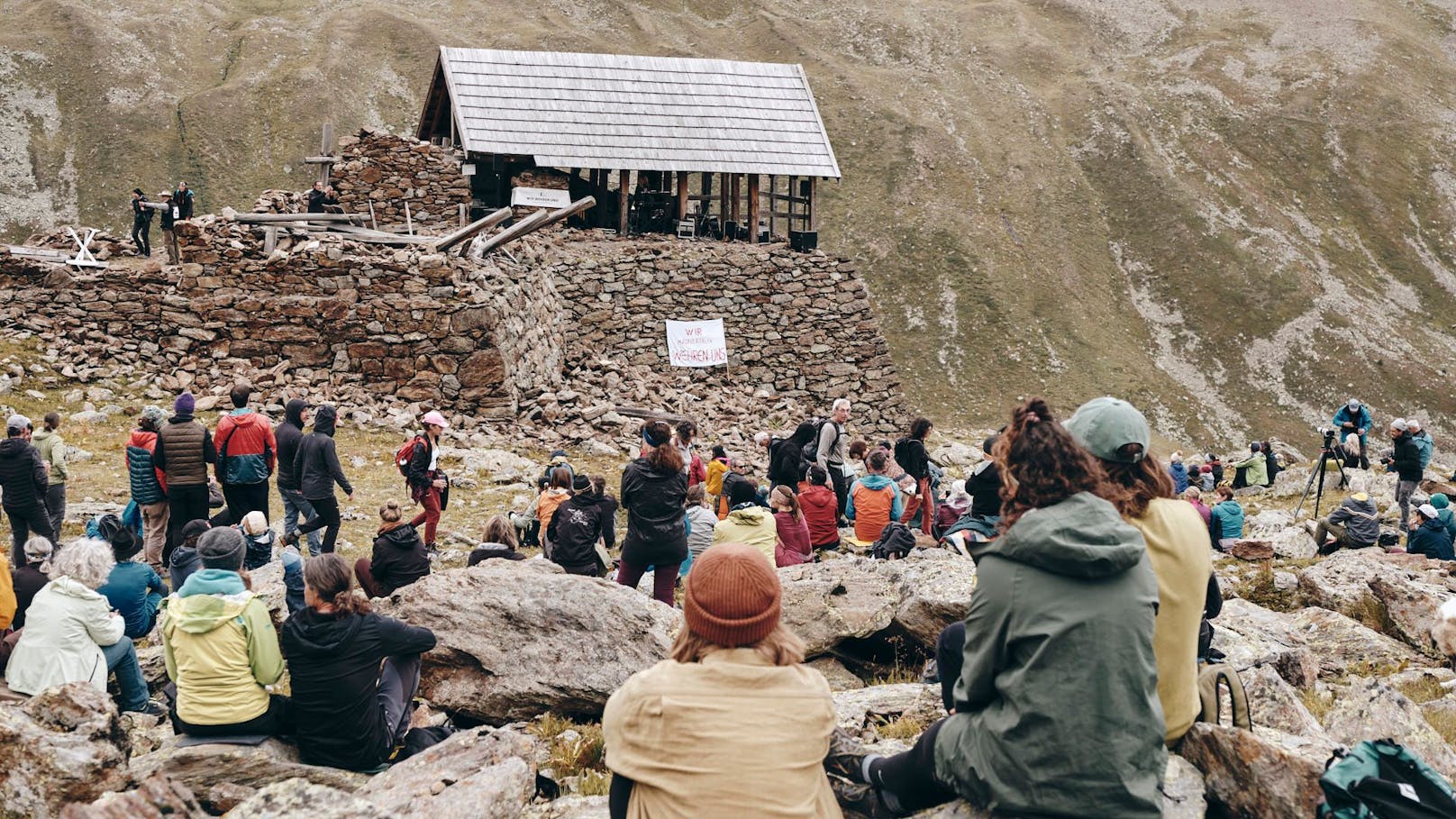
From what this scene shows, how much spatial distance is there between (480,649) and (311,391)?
13315 millimetres

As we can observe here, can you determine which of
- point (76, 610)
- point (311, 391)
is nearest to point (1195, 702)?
point (76, 610)

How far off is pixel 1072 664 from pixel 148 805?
14.4 ft

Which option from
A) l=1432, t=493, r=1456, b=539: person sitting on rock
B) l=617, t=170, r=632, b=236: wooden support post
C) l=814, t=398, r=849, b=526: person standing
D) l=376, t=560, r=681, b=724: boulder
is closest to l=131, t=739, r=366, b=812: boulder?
l=376, t=560, r=681, b=724: boulder

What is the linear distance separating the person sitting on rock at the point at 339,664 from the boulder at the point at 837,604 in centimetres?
310

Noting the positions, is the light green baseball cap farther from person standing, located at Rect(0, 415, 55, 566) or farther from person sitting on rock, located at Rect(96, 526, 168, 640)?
person standing, located at Rect(0, 415, 55, 566)

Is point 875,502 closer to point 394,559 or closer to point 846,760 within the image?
point 394,559

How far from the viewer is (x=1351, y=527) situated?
14.5m

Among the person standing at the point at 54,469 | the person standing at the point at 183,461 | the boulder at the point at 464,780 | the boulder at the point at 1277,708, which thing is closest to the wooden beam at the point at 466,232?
the person standing at the point at 54,469

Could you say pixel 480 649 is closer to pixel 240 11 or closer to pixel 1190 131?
pixel 1190 131

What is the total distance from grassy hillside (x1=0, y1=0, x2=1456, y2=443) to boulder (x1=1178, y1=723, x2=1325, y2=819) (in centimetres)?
4543

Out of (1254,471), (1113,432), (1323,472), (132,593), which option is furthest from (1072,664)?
(1254,471)

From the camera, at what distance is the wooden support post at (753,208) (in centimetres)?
3144

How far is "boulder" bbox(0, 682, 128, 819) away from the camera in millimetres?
5766

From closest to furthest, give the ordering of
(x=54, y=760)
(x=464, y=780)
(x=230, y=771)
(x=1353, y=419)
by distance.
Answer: (x=464, y=780) < (x=54, y=760) < (x=230, y=771) < (x=1353, y=419)
